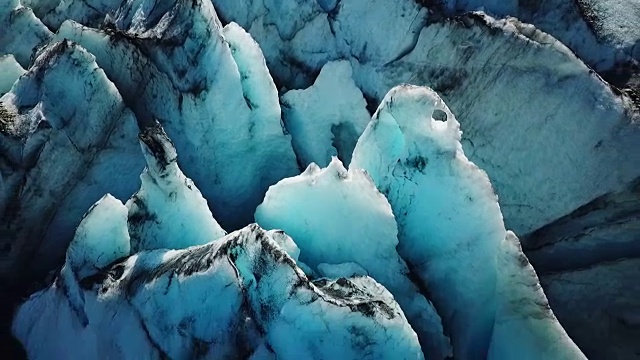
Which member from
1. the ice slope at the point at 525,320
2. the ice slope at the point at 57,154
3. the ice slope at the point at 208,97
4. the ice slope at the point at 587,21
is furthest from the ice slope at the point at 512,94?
the ice slope at the point at 57,154

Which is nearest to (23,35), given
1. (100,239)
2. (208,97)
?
(208,97)

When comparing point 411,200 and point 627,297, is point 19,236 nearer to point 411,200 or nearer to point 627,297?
point 411,200

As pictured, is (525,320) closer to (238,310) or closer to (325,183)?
(325,183)

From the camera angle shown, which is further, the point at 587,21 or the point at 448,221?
the point at 587,21

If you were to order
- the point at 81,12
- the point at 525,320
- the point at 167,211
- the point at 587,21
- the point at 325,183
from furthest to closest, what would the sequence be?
the point at 81,12, the point at 587,21, the point at 167,211, the point at 325,183, the point at 525,320

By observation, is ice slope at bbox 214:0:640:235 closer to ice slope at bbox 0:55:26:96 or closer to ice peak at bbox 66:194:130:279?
ice peak at bbox 66:194:130:279

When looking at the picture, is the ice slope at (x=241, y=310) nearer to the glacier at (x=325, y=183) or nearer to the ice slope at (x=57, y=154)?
the glacier at (x=325, y=183)

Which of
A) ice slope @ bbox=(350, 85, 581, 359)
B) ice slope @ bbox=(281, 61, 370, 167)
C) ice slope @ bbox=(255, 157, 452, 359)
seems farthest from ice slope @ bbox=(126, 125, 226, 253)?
ice slope @ bbox=(281, 61, 370, 167)
